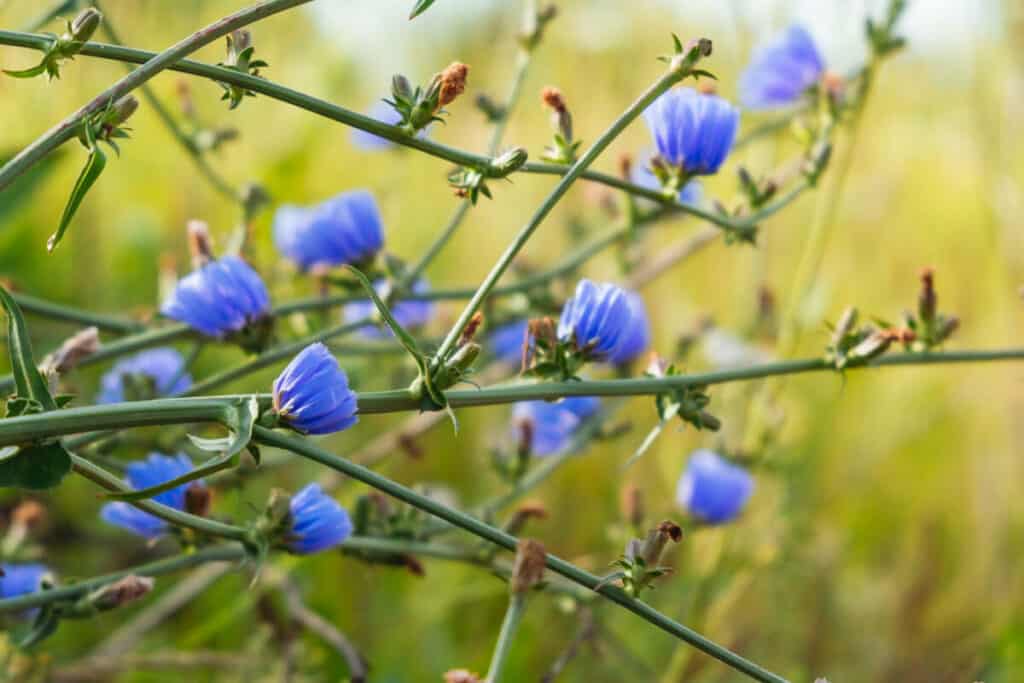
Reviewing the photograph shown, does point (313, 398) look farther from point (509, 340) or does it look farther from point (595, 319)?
point (509, 340)

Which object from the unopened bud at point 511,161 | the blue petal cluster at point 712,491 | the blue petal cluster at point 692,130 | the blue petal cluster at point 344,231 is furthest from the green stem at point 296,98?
the blue petal cluster at point 712,491

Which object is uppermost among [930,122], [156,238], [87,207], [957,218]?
[930,122]

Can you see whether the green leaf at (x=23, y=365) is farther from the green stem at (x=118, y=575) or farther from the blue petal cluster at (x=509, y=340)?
the blue petal cluster at (x=509, y=340)

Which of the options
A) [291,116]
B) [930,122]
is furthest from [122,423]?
[930,122]

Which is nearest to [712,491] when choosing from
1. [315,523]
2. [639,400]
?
[315,523]

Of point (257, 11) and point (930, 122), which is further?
point (930, 122)

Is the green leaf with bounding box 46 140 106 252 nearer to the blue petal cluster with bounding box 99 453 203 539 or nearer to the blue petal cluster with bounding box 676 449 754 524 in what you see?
the blue petal cluster with bounding box 99 453 203 539

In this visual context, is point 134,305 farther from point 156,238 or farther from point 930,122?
point 930,122
